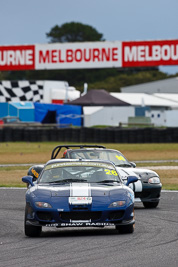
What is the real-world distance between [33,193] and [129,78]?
103597mm

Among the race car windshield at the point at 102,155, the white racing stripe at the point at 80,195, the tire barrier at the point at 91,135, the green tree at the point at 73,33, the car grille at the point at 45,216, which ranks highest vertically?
the green tree at the point at 73,33

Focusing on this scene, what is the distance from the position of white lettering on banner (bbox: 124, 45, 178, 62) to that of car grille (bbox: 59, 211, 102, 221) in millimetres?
20042

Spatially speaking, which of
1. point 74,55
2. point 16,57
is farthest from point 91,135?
point 74,55

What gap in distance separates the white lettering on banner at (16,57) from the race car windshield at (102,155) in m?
16.7

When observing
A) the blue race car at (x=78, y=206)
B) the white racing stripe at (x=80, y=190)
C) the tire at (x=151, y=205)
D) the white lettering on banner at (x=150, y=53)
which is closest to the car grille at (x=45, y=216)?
the blue race car at (x=78, y=206)

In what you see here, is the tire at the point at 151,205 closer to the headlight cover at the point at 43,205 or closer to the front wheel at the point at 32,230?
the front wheel at the point at 32,230

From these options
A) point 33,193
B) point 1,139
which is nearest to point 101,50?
point 1,139

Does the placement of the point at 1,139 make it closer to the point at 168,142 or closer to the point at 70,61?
the point at 168,142

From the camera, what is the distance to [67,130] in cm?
4144

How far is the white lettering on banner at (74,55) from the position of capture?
29688 millimetres

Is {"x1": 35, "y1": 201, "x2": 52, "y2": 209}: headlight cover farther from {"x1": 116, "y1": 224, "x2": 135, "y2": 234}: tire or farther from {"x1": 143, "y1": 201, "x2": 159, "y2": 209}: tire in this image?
{"x1": 143, "y1": 201, "x2": 159, "y2": 209}: tire

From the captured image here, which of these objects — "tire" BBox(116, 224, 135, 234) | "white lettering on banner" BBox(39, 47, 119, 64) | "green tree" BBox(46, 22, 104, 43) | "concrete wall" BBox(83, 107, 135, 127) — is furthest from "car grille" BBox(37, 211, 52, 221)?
"green tree" BBox(46, 22, 104, 43)

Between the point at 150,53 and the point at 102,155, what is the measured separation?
15.5 m

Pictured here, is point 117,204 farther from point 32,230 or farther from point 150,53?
point 150,53
